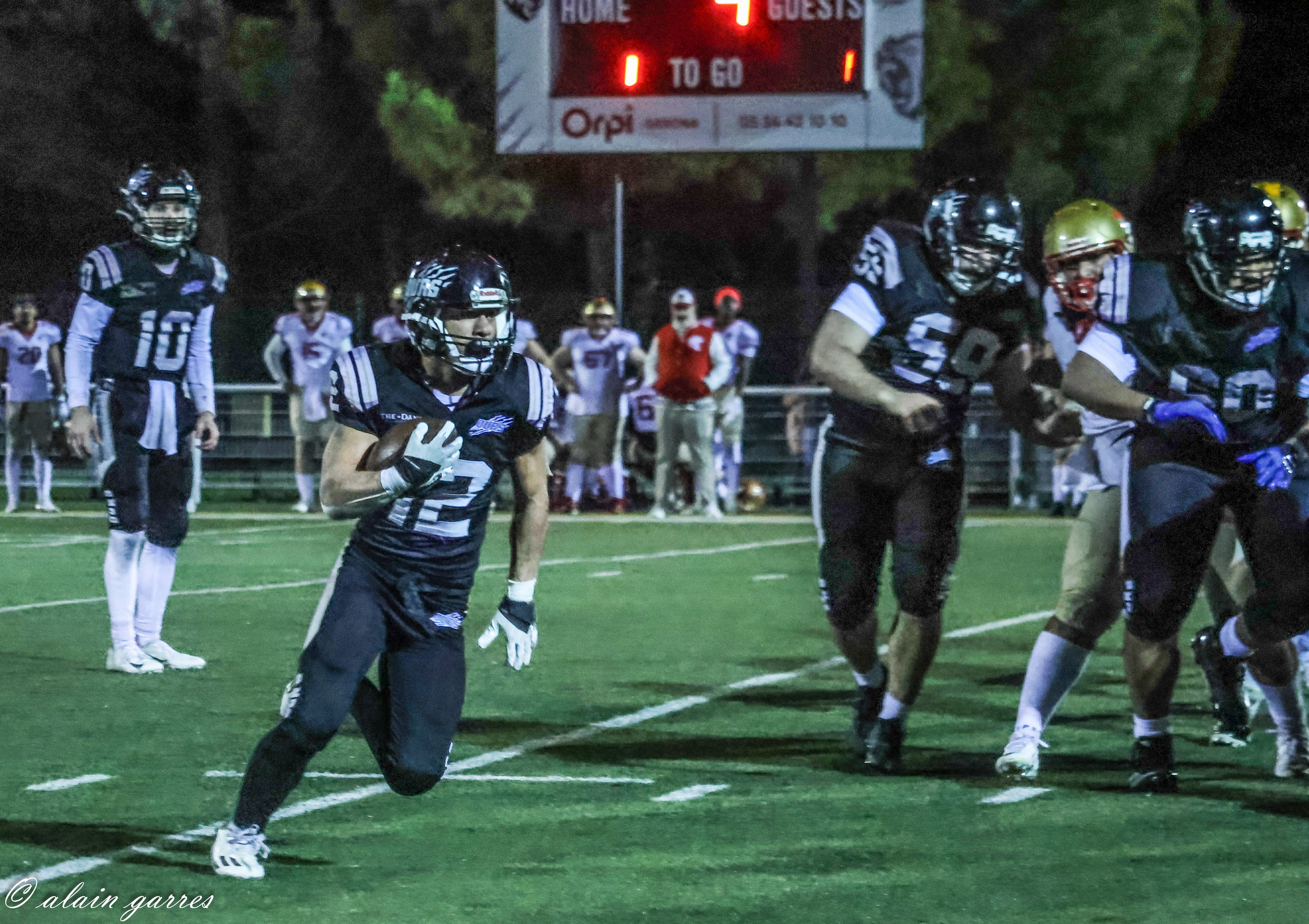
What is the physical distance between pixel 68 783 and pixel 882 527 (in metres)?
2.68

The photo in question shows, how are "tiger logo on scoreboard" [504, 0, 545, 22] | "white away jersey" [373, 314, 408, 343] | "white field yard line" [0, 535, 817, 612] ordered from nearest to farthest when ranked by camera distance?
"white field yard line" [0, 535, 817, 612] < "white away jersey" [373, 314, 408, 343] < "tiger logo on scoreboard" [504, 0, 545, 22]

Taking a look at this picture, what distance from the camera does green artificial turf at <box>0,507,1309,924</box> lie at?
5.38 m

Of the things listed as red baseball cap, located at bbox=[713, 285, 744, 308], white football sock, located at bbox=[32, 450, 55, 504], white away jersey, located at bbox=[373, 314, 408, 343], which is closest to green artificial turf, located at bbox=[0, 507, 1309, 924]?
white away jersey, located at bbox=[373, 314, 408, 343]

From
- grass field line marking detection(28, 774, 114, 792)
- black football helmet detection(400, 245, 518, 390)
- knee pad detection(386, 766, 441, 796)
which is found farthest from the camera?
grass field line marking detection(28, 774, 114, 792)

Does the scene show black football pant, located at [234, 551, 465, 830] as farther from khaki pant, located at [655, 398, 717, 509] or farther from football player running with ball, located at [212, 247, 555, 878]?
khaki pant, located at [655, 398, 717, 509]

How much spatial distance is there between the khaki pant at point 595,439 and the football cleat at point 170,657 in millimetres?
9494

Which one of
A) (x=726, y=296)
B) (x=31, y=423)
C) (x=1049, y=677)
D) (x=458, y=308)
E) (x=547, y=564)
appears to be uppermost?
(x=458, y=308)

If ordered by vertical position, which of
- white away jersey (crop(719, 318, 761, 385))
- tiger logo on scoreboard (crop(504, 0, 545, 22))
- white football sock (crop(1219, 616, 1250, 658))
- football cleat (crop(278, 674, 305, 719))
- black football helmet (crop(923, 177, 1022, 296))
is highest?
tiger logo on scoreboard (crop(504, 0, 545, 22))

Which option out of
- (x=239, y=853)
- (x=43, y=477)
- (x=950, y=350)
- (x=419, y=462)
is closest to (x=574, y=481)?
(x=43, y=477)

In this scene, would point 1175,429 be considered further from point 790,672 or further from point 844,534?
point 790,672

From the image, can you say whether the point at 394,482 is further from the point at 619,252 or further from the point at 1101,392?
the point at 619,252

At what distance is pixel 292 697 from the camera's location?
18.1ft

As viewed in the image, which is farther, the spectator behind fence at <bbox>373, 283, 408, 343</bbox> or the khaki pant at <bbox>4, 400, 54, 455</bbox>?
the khaki pant at <bbox>4, 400, 54, 455</bbox>

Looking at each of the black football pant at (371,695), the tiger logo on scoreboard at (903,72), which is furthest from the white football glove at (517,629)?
the tiger logo on scoreboard at (903,72)
